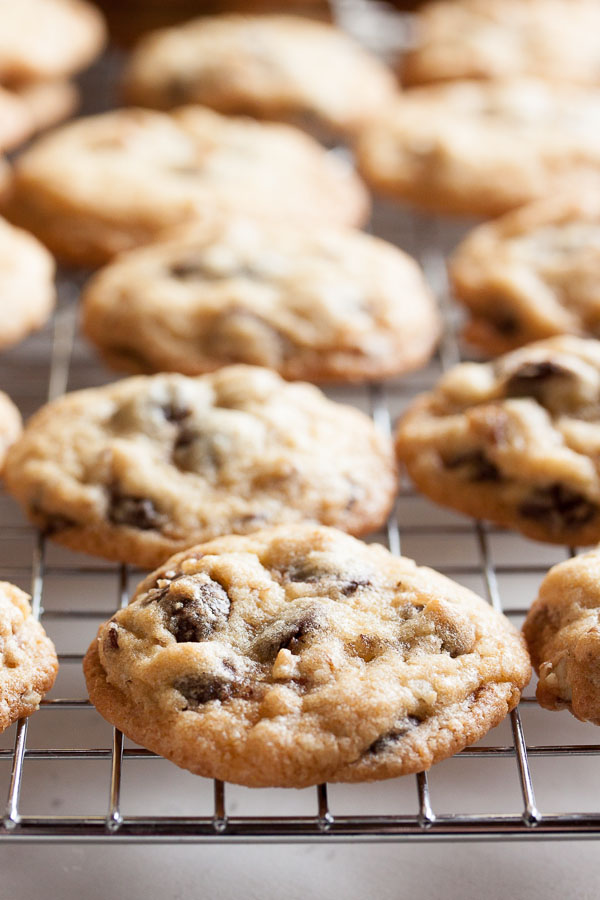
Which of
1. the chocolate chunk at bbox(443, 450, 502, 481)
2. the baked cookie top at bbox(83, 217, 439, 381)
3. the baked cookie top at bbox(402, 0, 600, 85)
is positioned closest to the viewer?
the chocolate chunk at bbox(443, 450, 502, 481)

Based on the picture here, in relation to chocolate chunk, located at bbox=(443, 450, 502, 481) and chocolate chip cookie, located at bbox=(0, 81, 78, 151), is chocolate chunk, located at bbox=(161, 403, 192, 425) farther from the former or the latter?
chocolate chip cookie, located at bbox=(0, 81, 78, 151)

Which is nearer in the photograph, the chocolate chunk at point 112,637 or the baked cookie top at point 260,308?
the chocolate chunk at point 112,637

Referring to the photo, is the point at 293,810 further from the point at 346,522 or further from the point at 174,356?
the point at 174,356

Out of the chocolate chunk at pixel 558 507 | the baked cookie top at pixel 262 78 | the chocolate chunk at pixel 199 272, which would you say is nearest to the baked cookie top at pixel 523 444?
the chocolate chunk at pixel 558 507

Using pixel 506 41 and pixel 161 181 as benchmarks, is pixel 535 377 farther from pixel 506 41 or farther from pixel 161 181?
pixel 506 41

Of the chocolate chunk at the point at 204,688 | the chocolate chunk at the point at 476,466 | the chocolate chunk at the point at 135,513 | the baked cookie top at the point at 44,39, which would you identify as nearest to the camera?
the chocolate chunk at the point at 204,688

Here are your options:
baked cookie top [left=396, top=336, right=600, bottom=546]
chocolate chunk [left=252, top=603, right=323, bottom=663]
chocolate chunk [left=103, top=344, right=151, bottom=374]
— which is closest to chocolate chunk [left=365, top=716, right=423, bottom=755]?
chocolate chunk [left=252, top=603, right=323, bottom=663]

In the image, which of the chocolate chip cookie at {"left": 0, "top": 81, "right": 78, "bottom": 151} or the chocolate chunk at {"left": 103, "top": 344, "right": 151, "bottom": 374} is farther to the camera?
the chocolate chip cookie at {"left": 0, "top": 81, "right": 78, "bottom": 151}

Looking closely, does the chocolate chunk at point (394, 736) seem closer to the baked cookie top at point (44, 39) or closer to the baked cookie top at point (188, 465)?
the baked cookie top at point (188, 465)
